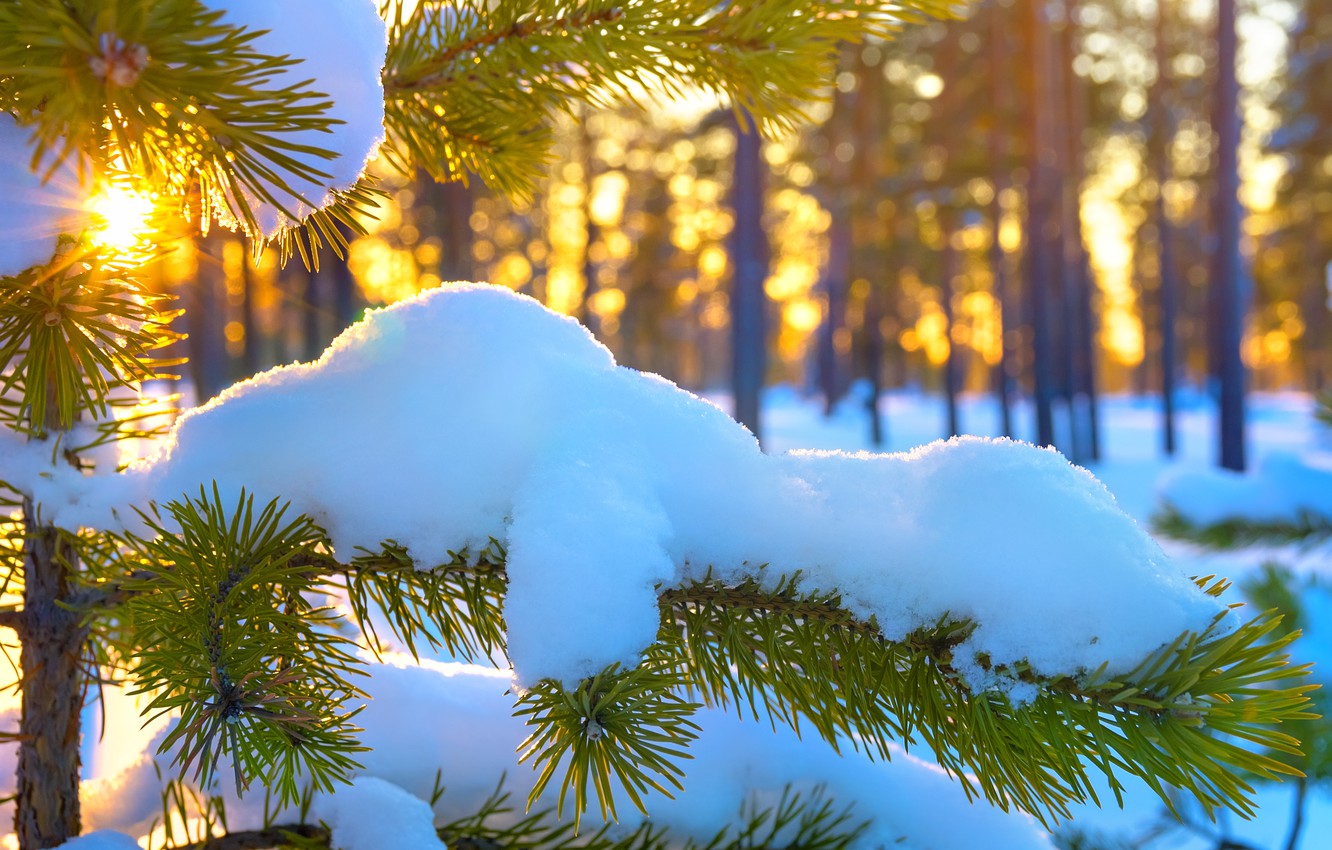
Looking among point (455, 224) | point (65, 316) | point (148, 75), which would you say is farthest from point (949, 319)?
point (148, 75)

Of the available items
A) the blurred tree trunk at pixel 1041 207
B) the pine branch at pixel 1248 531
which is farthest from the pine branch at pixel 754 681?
the blurred tree trunk at pixel 1041 207

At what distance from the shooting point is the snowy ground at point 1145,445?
12.9 ft

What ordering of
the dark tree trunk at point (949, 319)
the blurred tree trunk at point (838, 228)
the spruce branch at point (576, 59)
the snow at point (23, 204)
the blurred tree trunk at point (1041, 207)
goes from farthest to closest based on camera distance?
the dark tree trunk at point (949, 319) → the blurred tree trunk at point (838, 228) → the blurred tree trunk at point (1041, 207) → the spruce branch at point (576, 59) → the snow at point (23, 204)

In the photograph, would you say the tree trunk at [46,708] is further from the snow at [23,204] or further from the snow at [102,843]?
the snow at [23,204]

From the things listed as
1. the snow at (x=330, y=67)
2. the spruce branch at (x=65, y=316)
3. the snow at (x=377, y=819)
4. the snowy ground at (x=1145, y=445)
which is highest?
the snow at (x=330, y=67)

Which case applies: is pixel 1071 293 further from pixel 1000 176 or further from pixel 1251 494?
pixel 1251 494

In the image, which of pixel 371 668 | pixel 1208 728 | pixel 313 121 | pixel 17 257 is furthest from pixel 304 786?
pixel 1208 728

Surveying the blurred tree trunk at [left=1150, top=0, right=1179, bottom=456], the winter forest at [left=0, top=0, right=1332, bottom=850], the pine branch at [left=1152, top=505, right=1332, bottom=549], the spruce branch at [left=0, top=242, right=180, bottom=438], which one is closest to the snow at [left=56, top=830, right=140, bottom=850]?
the winter forest at [left=0, top=0, right=1332, bottom=850]

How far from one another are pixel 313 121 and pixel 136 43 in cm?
12

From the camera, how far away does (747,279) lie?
11.0 meters

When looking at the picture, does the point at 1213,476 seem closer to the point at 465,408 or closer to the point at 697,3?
the point at 697,3

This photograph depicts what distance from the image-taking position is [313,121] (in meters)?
0.67

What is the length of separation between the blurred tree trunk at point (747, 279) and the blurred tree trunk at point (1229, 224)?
6.02 m

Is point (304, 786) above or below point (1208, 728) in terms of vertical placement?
below
